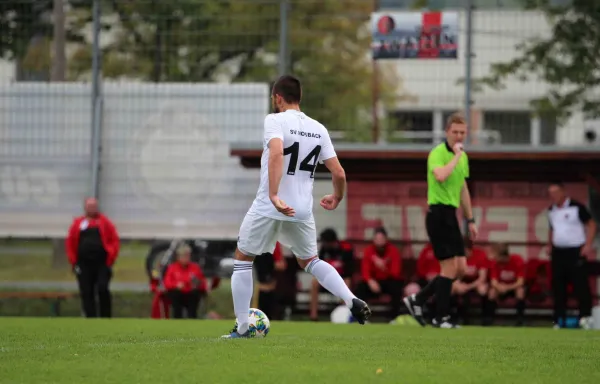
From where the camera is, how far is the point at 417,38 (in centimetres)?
1733

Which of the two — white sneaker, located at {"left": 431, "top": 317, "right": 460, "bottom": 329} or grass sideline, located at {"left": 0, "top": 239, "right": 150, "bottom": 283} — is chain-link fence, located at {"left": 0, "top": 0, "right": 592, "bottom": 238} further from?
white sneaker, located at {"left": 431, "top": 317, "right": 460, "bottom": 329}

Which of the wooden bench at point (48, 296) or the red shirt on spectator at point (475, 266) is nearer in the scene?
the red shirt on spectator at point (475, 266)

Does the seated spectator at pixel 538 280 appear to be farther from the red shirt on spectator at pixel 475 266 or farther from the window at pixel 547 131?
the window at pixel 547 131

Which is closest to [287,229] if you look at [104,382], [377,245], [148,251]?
[104,382]

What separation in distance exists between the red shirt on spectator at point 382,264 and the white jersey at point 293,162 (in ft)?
26.1

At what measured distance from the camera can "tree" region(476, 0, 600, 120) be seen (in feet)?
56.3

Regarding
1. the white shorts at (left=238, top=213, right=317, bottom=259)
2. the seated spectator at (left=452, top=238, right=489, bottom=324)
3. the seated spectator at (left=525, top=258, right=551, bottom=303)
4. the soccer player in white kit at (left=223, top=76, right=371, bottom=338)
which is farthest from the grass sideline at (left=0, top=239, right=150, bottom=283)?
the white shorts at (left=238, top=213, right=317, bottom=259)

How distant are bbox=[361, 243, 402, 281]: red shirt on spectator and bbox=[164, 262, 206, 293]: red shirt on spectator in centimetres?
225

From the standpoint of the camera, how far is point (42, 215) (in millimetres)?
18594

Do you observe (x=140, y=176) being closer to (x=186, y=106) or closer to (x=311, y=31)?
(x=186, y=106)

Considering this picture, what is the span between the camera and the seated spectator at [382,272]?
17.4 m

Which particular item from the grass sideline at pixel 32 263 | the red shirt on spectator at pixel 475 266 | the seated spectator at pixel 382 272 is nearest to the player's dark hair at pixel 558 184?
the red shirt on spectator at pixel 475 266

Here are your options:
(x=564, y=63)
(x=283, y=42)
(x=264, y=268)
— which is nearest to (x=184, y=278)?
(x=264, y=268)

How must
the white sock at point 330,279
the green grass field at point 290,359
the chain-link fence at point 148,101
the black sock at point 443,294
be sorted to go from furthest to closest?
the chain-link fence at point 148,101 < the black sock at point 443,294 < the white sock at point 330,279 < the green grass field at point 290,359
